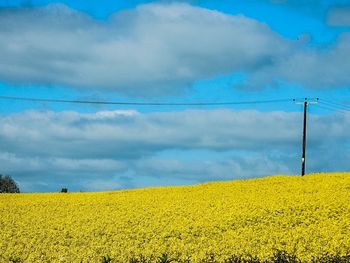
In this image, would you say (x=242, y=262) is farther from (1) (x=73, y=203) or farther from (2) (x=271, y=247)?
(1) (x=73, y=203)

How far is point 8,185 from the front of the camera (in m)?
74.2

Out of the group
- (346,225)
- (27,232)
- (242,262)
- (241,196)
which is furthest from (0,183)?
(242,262)

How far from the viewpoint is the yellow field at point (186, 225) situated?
25.0 metres

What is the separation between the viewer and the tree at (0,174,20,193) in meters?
73.8

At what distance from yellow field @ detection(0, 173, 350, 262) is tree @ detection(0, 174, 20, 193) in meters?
29.1

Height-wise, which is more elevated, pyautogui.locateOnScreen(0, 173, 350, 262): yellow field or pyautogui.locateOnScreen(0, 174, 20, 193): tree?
pyautogui.locateOnScreen(0, 174, 20, 193): tree

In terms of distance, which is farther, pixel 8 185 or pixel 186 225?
pixel 8 185

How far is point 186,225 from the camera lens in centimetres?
3094

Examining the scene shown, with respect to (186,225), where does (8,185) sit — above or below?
above

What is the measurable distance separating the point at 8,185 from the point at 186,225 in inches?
1858

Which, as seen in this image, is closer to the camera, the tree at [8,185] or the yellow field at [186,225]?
the yellow field at [186,225]

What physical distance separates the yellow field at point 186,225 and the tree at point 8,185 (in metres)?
29.1

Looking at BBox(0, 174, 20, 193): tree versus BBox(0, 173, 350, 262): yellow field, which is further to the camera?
BBox(0, 174, 20, 193): tree

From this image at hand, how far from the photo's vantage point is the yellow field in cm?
2502
